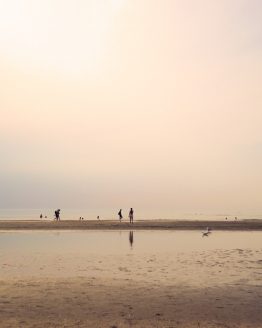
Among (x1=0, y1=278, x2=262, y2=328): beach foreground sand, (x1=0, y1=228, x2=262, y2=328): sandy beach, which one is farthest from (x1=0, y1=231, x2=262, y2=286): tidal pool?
(x1=0, y1=278, x2=262, y2=328): beach foreground sand

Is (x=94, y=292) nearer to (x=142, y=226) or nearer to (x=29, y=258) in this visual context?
(x=29, y=258)

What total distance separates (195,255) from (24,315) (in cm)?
1909

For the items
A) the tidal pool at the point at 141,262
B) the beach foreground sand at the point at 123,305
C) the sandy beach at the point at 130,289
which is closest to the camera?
the beach foreground sand at the point at 123,305

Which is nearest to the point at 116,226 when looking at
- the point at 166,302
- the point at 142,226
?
the point at 142,226

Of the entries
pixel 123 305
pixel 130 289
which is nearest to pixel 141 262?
pixel 130 289

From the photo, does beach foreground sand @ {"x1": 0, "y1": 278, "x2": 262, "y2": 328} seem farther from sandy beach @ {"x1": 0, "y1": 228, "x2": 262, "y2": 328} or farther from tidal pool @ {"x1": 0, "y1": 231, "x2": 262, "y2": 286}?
tidal pool @ {"x1": 0, "y1": 231, "x2": 262, "y2": 286}

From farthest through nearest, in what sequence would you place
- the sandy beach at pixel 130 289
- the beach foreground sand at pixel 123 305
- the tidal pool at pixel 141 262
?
the tidal pool at pixel 141 262
the sandy beach at pixel 130 289
the beach foreground sand at pixel 123 305

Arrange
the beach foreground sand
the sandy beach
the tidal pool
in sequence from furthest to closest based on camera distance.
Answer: the tidal pool < the sandy beach < the beach foreground sand

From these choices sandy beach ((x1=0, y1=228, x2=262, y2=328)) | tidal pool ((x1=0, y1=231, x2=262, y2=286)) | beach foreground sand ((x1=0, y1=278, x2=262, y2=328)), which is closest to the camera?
beach foreground sand ((x1=0, y1=278, x2=262, y2=328))

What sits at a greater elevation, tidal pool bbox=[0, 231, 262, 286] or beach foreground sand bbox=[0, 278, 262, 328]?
tidal pool bbox=[0, 231, 262, 286]

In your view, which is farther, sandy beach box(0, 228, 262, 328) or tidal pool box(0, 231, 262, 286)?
tidal pool box(0, 231, 262, 286)

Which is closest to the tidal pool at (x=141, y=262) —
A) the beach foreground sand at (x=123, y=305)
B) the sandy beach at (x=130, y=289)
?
the sandy beach at (x=130, y=289)

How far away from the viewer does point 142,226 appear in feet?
217

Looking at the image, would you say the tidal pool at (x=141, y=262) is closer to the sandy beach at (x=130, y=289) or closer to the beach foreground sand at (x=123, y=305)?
the sandy beach at (x=130, y=289)
